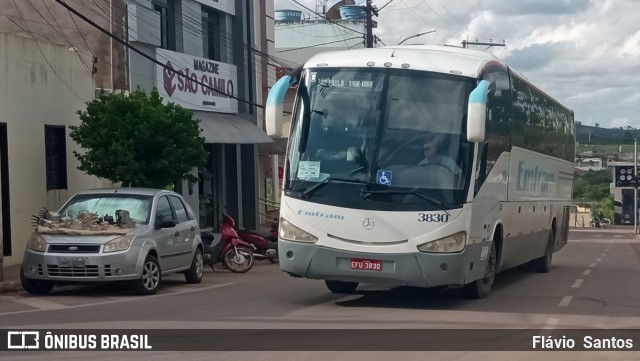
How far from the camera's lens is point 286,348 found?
10.1 meters

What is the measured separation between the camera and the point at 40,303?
565 inches

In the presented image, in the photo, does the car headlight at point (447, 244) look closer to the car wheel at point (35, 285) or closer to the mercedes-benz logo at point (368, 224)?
the mercedes-benz logo at point (368, 224)

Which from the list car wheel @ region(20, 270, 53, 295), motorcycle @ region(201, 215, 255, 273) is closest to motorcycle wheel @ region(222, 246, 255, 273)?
motorcycle @ region(201, 215, 255, 273)

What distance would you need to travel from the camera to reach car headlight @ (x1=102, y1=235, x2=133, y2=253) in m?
14.9

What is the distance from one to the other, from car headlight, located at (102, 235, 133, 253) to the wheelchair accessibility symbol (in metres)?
4.34

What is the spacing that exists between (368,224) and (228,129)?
17.2 m

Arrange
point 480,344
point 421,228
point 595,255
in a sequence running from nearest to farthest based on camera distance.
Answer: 1. point 480,344
2. point 421,228
3. point 595,255

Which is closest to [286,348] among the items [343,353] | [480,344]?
[343,353]

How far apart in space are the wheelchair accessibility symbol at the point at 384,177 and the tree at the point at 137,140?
816 centimetres

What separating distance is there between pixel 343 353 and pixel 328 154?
3984 mm

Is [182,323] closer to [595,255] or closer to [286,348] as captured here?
[286,348]

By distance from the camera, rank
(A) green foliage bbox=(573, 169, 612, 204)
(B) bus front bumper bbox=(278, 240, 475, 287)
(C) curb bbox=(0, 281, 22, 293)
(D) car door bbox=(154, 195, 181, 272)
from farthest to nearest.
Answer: (A) green foliage bbox=(573, 169, 612, 204)
(D) car door bbox=(154, 195, 181, 272)
(C) curb bbox=(0, 281, 22, 293)
(B) bus front bumper bbox=(278, 240, 475, 287)

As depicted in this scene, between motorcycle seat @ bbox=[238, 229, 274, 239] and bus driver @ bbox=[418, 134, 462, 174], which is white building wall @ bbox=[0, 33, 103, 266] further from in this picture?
bus driver @ bbox=[418, 134, 462, 174]

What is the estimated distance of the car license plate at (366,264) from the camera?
→ 12977 mm
